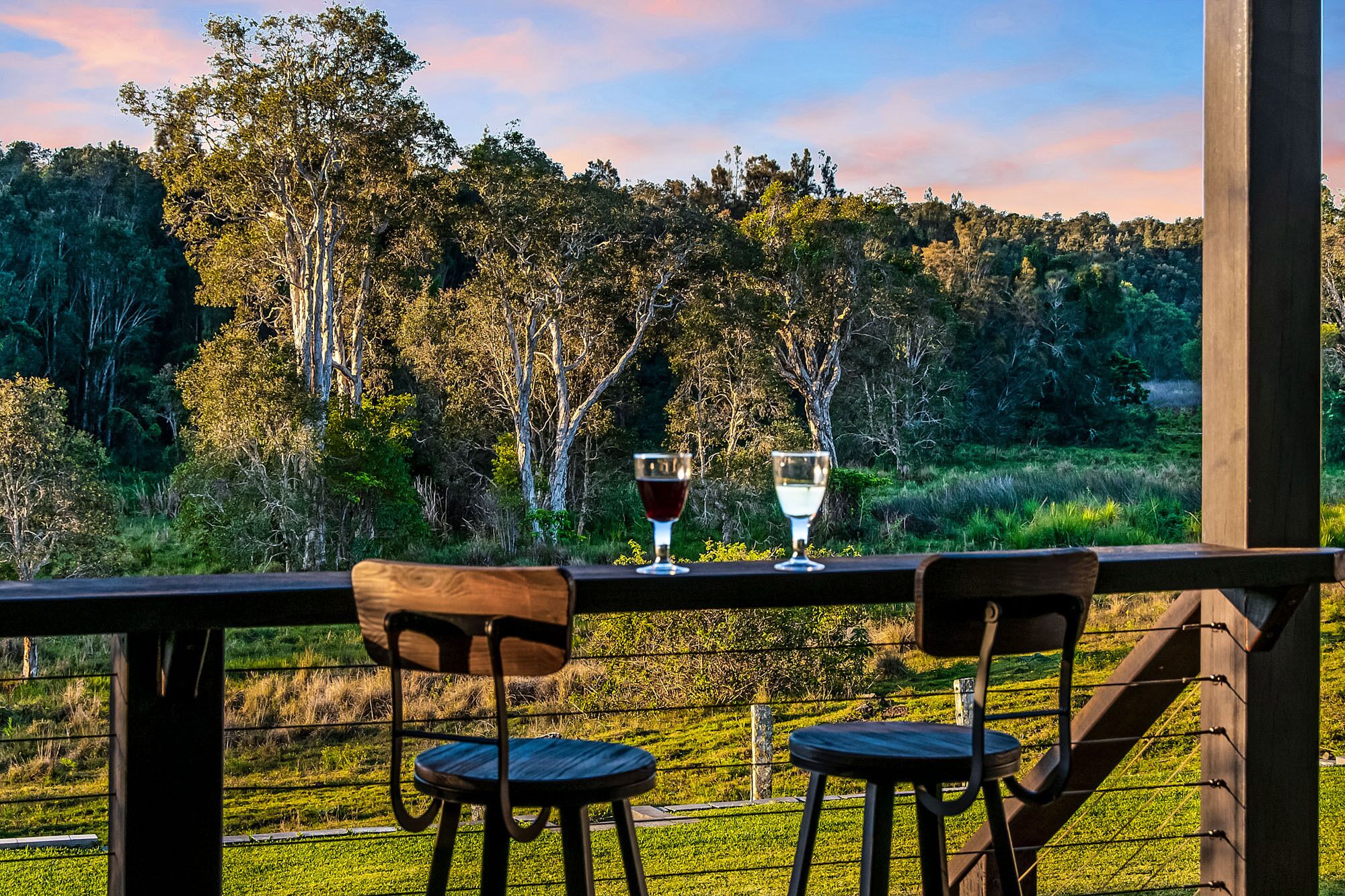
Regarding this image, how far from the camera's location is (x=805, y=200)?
814 inches

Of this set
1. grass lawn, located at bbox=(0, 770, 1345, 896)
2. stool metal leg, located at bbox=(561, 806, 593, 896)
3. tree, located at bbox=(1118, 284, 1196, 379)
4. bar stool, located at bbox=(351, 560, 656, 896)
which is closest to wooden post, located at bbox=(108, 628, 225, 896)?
bar stool, located at bbox=(351, 560, 656, 896)

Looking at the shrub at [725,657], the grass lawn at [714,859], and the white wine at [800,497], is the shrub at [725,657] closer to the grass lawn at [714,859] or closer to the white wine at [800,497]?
the grass lawn at [714,859]

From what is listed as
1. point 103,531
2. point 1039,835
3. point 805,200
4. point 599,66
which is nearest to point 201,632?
point 1039,835

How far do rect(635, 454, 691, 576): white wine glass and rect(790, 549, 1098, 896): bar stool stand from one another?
31cm

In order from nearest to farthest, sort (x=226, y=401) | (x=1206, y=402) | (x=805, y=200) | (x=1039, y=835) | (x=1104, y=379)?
1. (x=1206, y=402)
2. (x=1039, y=835)
3. (x=226, y=401)
4. (x=805, y=200)
5. (x=1104, y=379)

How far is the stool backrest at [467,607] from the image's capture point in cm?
120

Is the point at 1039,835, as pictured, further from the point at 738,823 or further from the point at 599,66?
the point at 599,66

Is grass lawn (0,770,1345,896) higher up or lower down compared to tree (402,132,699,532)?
lower down

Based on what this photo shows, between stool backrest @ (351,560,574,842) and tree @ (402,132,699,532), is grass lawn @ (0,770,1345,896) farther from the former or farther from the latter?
tree @ (402,132,699,532)

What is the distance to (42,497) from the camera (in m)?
15.0

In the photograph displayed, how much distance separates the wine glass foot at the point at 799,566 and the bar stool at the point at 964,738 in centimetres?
21

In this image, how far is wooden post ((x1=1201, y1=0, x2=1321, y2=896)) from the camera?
190 centimetres

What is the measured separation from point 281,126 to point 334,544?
18.9 ft

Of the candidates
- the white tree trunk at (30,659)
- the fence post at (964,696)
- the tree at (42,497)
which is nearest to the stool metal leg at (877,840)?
the fence post at (964,696)
